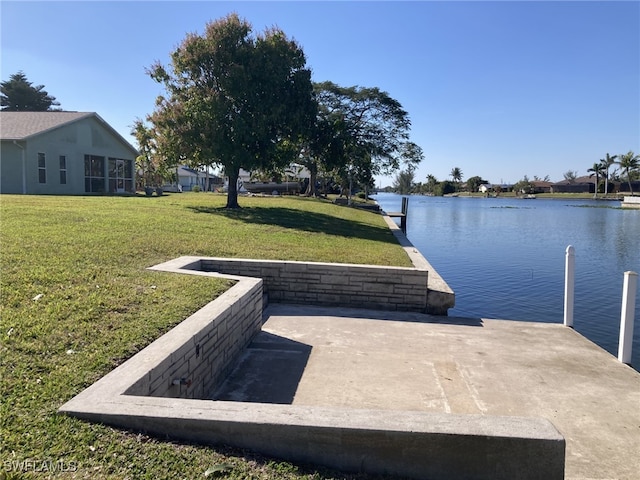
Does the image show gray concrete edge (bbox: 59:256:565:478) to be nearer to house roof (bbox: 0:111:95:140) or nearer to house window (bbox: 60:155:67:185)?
house roof (bbox: 0:111:95:140)

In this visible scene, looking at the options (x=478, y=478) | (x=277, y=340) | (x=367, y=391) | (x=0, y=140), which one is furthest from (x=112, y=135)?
(x=478, y=478)

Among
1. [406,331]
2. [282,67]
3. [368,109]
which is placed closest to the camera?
[406,331]

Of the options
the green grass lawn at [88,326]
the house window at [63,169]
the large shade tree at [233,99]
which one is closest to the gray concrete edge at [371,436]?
the green grass lawn at [88,326]

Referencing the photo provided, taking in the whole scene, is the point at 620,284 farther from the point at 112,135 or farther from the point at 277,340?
the point at 112,135

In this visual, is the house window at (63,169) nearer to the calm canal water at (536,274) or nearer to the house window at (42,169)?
the house window at (42,169)

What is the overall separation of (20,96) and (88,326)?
68.3 metres

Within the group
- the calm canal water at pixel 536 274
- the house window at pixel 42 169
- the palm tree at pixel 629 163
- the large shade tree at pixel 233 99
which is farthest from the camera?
the palm tree at pixel 629 163

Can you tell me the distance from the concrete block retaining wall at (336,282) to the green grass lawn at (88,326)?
106 cm

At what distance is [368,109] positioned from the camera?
41.6 m

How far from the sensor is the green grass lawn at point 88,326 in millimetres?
2689

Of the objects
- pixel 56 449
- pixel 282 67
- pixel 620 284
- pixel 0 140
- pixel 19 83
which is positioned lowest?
pixel 620 284

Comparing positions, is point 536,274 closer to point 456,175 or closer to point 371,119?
point 371,119

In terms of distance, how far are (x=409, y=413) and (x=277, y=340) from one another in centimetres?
A: 359

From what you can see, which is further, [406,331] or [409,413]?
[406,331]
